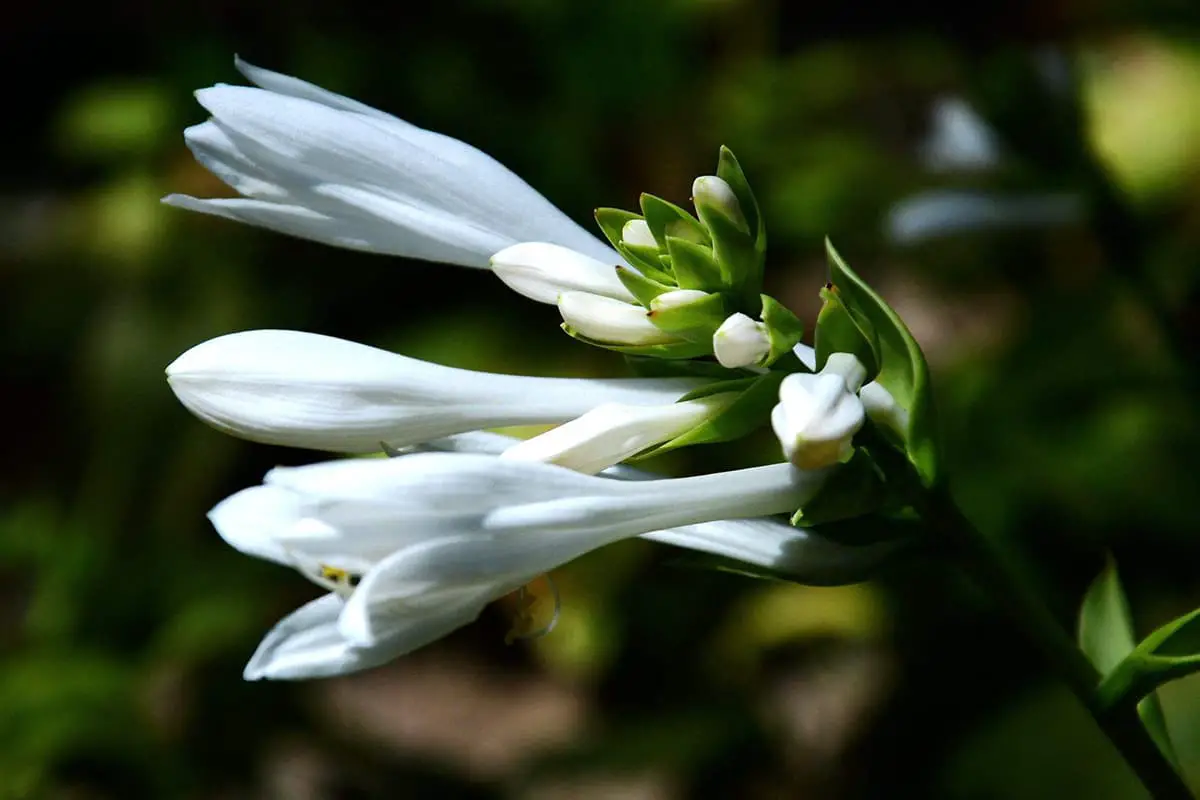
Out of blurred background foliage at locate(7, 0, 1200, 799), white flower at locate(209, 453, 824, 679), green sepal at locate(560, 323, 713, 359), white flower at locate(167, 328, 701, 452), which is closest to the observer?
white flower at locate(209, 453, 824, 679)

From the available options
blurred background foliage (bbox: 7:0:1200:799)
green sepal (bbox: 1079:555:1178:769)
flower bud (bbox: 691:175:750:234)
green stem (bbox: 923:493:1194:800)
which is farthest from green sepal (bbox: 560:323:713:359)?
blurred background foliage (bbox: 7:0:1200:799)

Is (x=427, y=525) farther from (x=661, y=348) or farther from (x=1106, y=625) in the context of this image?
(x=1106, y=625)

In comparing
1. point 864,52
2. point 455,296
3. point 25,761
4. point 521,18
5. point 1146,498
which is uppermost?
point 864,52

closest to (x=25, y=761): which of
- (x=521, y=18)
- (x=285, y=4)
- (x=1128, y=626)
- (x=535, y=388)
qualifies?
(x=535, y=388)

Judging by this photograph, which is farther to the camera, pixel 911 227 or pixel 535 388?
pixel 911 227

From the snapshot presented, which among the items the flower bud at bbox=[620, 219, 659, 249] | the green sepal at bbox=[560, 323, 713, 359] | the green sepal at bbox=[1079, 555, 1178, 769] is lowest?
the green sepal at bbox=[1079, 555, 1178, 769]

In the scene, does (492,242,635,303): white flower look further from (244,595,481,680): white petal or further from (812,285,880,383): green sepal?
(244,595,481,680): white petal

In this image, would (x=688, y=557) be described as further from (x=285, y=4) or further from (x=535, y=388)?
(x=285, y=4)
